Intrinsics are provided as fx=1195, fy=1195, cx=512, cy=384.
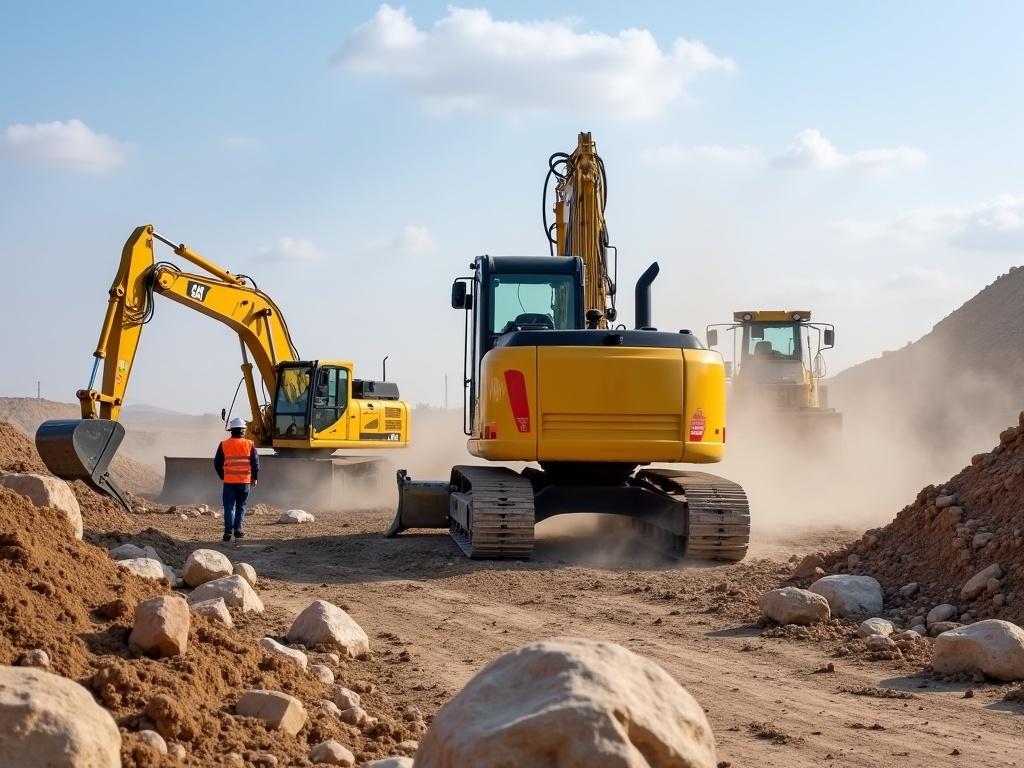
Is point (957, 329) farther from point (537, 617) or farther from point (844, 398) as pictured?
point (537, 617)

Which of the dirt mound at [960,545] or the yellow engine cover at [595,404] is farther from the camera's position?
the yellow engine cover at [595,404]

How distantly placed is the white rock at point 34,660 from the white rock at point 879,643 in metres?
4.99

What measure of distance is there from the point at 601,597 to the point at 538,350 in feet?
8.97

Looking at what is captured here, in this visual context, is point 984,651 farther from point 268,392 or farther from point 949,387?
point 949,387

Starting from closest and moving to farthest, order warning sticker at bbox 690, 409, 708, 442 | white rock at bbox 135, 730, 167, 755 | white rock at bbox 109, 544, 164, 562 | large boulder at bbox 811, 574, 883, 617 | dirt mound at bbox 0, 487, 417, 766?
white rock at bbox 135, 730, 167, 755 < dirt mound at bbox 0, 487, 417, 766 < large boulder at bbox 811, 574, 883, 617 < white rock at bbox 109, 544, 164, 562 < warning sticker at bbox 690, 409, 708, 442

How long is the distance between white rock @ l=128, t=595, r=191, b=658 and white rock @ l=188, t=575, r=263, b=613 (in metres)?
2.80

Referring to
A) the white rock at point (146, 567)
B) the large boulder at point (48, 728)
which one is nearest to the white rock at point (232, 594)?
the white rock at point (146, 567)

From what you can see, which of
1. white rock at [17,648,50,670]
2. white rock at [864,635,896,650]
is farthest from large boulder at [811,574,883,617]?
white rock at [17,648,50,670]

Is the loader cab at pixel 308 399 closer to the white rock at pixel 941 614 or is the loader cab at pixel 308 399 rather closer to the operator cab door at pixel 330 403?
the operator cab door at pixel 330 403

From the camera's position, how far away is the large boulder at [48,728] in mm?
3520

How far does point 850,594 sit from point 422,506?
20.2ft

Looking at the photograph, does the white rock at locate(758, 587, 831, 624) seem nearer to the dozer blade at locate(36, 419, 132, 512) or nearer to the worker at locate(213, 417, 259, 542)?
the worker at locate(213, 417, 259, 542)

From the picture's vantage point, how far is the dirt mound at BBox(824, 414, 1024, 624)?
848 centimetres

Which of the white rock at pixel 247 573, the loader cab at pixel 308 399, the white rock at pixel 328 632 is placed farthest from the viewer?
the loader cab at pixel 308 399
